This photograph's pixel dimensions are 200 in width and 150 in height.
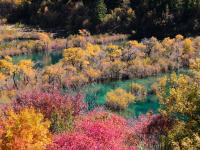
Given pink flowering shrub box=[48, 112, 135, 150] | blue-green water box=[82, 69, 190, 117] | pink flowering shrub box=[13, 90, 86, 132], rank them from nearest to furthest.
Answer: pink flowering shrub box=[48, 112, 135, 150] < pink flowering shrub box=[13, 90, 86, 132] < blue-green water box=[82, 69, 190, 117]

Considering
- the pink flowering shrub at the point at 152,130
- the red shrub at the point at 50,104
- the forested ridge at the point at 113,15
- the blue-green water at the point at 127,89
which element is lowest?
the blue-green water at the point at 127,89

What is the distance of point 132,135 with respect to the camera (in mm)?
55312

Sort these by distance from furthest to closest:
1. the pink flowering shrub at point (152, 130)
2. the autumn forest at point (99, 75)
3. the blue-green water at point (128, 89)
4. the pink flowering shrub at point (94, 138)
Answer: the blue-green water at point (128, 89), the pink flowering shrub at point (152, 130), the pink flowering shrub at point (94, 138), the autumn forest at point (99, 75)

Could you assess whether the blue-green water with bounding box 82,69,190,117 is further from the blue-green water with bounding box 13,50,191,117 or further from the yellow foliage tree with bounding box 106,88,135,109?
the yellow foliage tree with bounding box 106,88,135,109

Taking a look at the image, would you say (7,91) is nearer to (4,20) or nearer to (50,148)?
(50,148)

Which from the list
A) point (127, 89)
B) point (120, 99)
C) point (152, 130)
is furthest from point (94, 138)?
point (127, 89)

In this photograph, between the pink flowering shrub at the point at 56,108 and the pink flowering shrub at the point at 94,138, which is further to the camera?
the pink flowering shrub at the point at 56,108

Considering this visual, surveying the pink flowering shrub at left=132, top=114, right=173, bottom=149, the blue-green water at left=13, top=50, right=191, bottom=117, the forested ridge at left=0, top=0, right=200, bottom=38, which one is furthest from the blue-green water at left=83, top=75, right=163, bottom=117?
the forested ridge at left=0, top=0, right=200, bottom=38

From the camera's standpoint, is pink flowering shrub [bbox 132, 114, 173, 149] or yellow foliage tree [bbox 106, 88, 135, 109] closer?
pink flowering shrub [bbox 132, 114, 173, 149]

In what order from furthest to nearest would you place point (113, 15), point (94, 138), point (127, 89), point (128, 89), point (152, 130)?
1. point (113, 15)
2. point (127, 89)
3. point (128, 89)
4. point (152, 130)
5. point (94, 138)

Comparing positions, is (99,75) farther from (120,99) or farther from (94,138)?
(94,138)

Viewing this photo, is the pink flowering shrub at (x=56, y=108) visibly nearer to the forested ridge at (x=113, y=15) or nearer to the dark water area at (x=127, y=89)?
the dark water area at (x=127, y=89)

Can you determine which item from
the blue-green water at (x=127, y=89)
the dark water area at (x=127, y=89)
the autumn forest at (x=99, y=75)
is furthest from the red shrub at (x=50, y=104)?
the blue-green water at (x=127, y=89)

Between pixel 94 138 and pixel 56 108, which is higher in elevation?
pixel 56 108
